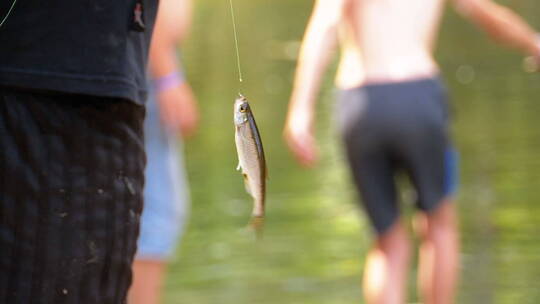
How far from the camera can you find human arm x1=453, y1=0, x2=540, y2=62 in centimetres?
587

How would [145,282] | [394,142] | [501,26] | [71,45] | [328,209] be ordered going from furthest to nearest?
[328,209], [501,26], [394,142], [145,282], [71,45]

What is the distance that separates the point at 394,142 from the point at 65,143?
2713 millimetres

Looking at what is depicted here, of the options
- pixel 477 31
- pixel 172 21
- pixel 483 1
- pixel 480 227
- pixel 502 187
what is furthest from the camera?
pixel 477 31

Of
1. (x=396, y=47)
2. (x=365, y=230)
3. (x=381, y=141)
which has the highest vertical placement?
(x=396, y=47)

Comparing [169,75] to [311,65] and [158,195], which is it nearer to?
[158,195]

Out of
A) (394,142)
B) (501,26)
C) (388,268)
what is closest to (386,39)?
(394,142)

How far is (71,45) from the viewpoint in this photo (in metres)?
2.73

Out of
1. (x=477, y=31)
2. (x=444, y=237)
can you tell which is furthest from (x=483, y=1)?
(x=477, y=31)

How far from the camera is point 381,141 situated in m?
5.30

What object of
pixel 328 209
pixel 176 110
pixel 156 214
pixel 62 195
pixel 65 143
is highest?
pixel 65 143

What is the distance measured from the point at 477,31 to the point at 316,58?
1787 cm

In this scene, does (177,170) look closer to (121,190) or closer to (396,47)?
(396,47)

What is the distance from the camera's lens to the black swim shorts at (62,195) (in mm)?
2701

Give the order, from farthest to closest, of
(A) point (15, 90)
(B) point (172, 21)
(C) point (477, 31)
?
(C) point (477, 31), (B) point (172, 21), (A) point (15, 90)
